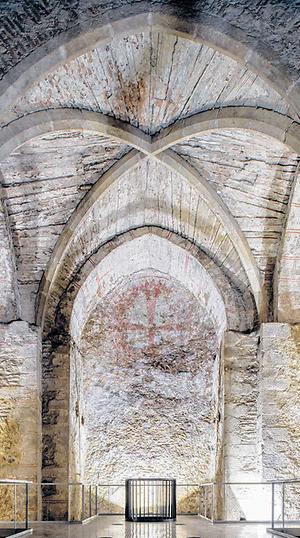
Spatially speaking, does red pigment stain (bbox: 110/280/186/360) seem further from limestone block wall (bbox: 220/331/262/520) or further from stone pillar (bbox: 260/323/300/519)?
stone pillar (bbox: 260/323/300/519)

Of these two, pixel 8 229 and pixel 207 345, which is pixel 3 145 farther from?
pixel 207 345

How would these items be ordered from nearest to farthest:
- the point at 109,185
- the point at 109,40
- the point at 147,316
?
the point at 109,40 → the point at 109,185 → the point at 147,316

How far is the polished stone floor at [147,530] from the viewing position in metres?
8.69

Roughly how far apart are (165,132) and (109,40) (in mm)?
2630

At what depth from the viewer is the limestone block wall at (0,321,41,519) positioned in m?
11.7

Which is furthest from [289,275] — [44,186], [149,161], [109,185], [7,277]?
[7,277]

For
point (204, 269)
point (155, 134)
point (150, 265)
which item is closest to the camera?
point (155, 134)

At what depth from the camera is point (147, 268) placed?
15.0m

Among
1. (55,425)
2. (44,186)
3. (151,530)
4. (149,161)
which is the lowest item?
(151,530)

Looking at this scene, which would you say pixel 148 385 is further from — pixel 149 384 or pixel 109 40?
pixel 109 40

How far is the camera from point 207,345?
49.0 ft

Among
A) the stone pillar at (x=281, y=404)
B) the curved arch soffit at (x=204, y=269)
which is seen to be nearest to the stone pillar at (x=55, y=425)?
the curved arch soffit at (x=204, y=269)

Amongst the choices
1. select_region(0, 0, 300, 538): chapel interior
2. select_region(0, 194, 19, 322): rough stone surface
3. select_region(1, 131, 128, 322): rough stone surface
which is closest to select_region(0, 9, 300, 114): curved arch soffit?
select_region(0, 0, 300, 538): chapel interior

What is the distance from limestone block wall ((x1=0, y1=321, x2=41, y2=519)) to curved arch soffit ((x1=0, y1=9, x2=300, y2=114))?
4820mm
